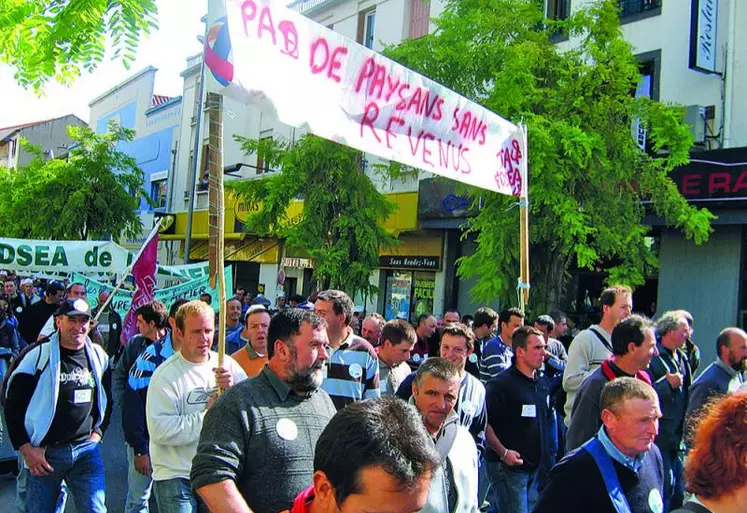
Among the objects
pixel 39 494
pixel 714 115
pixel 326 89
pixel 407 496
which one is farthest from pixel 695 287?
pixel 407 496

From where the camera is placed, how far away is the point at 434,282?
18641 mm

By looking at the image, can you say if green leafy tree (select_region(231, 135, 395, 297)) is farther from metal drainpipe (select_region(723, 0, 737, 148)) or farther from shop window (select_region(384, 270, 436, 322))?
metal drainpipe (select_region(723, 0, 737, 148))

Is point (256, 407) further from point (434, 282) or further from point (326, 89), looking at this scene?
point (434, 282)

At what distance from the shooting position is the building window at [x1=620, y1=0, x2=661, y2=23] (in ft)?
46.3

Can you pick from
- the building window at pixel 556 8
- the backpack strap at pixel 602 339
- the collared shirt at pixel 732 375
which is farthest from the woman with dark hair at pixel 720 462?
the building window at pixel 556 8

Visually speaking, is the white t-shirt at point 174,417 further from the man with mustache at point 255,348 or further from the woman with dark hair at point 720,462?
the woman with dark hair at point 720,462

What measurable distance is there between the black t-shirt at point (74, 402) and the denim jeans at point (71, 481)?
71mm

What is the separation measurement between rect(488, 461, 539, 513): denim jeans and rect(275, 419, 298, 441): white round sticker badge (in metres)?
3.07

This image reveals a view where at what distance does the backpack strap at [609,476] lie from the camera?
9.88 ft

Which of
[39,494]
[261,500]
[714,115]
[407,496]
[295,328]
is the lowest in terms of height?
[39,494]

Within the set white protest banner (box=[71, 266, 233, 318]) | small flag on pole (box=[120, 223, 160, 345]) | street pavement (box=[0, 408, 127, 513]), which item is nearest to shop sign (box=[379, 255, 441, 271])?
white protest banner (box=[71, 266, 233, 318])

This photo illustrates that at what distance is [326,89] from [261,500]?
271 cm

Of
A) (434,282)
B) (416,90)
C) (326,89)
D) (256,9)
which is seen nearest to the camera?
(256,9)

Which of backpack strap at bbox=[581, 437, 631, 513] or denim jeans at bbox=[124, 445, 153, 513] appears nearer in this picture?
backpack strap at bbox=[581, 437, 631, 513]
